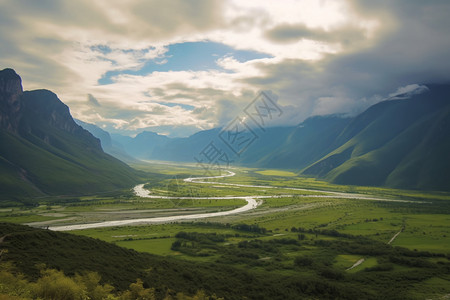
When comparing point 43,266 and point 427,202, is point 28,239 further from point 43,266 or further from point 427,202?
point 427,202

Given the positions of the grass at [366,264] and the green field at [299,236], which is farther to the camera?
the grass at [366,264]

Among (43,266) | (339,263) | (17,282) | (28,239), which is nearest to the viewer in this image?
(17,282)

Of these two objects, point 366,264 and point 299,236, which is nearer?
point 366,264

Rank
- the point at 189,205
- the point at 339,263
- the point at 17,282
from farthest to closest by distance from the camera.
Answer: the point at 189,205 → the point at 339,263 → the point at 17,282

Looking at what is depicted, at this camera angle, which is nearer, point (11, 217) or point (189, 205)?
point (11, 217)

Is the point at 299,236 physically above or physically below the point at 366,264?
below

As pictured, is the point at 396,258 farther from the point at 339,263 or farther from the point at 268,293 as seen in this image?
the point at 268,293

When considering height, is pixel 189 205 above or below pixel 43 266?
below

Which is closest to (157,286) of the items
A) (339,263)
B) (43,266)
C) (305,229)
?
(43,266)

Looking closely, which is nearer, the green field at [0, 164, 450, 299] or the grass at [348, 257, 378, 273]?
the green field at [0, 164, 450, 299]
